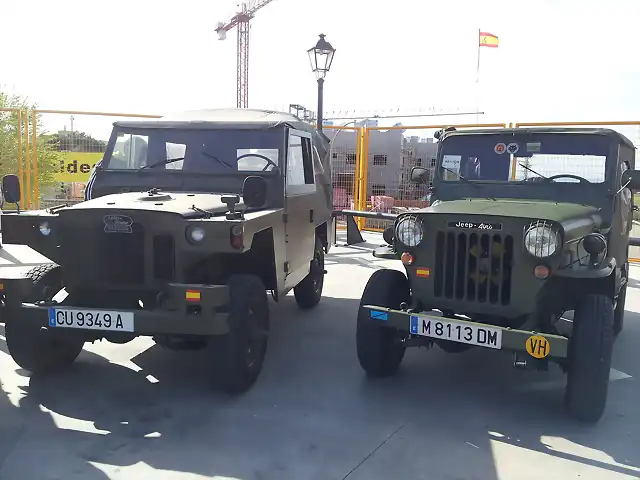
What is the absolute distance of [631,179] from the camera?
4.89 meters

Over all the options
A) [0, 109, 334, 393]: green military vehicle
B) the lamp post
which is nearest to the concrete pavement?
[0, 109, 334, 393]: green military vehicle

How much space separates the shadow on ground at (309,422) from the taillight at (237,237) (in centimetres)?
109

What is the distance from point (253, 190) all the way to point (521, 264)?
6.44 feet

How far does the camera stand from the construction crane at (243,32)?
194ft

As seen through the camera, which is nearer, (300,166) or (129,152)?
(129,152)

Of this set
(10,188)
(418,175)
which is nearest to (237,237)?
(10,188)

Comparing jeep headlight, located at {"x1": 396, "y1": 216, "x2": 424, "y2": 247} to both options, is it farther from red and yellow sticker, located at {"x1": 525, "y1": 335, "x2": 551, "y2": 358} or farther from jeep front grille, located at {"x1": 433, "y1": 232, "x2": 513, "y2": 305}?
red and yellow sticker, located at {"x1": 525, "y1": 335, "x2": 551, "y2": 358}

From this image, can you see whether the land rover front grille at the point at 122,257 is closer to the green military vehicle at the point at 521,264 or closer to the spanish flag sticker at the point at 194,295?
the spanish flag sticker at the point at 194,295

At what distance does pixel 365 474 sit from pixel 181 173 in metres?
3.14

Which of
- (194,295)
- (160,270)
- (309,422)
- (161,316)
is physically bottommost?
(309,422)

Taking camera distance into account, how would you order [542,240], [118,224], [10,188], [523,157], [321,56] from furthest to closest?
[321,56]
[523,157]
[10,188]
[118,224]
[542,240]

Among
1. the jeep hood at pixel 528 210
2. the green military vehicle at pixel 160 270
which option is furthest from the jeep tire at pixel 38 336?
the jeep hood at pixel 528 210

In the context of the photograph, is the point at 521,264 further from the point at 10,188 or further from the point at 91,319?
the point at 10,188

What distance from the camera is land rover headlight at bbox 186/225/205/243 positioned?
3.91 metres
